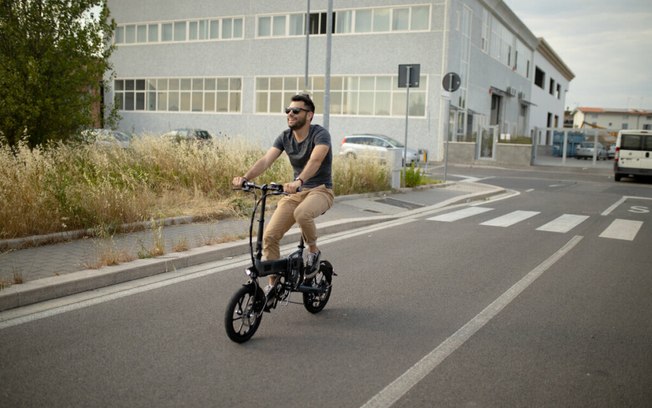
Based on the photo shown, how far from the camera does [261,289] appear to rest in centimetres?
475

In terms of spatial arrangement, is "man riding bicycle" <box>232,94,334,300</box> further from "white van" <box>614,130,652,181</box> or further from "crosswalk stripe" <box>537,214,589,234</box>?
"white van" <box>614,130,652,181</box>

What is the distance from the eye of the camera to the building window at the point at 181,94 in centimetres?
4041

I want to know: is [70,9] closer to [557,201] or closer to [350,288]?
[350,288]

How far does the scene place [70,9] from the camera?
39.5 feet

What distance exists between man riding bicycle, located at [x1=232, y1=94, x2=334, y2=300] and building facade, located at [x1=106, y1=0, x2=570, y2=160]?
2569cm

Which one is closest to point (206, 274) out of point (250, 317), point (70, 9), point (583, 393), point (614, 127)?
point (250, 317)

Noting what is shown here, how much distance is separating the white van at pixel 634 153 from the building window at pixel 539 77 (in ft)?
128

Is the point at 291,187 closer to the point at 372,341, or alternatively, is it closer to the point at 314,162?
the point at 314,162

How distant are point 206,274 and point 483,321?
10.4ft

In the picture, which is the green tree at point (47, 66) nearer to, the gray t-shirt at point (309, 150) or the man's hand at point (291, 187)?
the gray t-shirt at point (309, 150)

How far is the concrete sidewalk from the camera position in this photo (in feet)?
18.6

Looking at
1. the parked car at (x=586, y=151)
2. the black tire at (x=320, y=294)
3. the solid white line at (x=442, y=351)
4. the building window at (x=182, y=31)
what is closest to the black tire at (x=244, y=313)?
the black tire at (x=320, y=294)

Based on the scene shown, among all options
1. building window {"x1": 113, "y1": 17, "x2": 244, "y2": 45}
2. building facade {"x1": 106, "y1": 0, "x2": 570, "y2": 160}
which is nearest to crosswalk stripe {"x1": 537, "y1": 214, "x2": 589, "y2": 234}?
building facade {"x1": 106, "y1": 0, "x2": 570, "y2": 160}

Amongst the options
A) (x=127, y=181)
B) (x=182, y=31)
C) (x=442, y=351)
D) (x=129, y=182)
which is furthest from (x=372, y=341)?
(x=182, y=31)
